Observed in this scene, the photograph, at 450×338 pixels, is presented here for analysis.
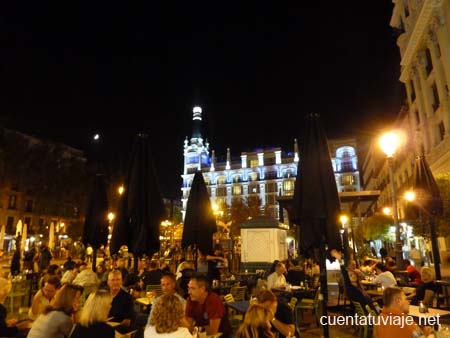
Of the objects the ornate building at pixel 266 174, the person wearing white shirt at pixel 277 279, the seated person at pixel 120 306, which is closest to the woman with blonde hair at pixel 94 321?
the seated person at pixel 120 306

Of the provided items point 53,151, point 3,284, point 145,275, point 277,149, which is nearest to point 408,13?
point 145,275

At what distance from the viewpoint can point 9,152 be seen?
98.5 feet

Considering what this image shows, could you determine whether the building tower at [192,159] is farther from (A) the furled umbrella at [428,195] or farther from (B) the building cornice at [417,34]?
(A) the furled umbrella at [428,195]

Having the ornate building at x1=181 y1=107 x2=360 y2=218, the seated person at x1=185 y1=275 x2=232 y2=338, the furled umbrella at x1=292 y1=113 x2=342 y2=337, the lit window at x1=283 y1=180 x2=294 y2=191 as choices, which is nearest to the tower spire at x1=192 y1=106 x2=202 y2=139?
the ornate building at x1=181 y1=107 x2=360 y2=218

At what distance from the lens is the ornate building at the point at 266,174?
69312 mm

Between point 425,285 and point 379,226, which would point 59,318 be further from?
point 379,226

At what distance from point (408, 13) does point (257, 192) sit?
51.5 meters

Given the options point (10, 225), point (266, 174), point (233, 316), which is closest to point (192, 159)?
point (266, 174)

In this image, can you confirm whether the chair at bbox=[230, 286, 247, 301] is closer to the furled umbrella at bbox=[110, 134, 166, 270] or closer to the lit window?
the furled umbrella at bbox=[110, 134, 166, 270]

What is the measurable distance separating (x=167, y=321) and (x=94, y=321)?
91 centimetres

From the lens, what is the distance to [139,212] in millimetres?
7293

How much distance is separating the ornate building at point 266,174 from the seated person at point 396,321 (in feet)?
212

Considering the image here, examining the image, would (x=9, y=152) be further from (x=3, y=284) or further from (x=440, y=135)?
(x=440, y=135)

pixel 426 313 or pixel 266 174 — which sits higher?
pixel 266 174
